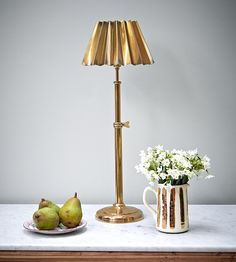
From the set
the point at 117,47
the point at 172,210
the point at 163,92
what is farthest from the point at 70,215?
the point at 163,92

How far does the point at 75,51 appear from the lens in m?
2.19

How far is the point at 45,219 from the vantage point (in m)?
1.72

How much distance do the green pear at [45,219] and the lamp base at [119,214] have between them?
0.24m

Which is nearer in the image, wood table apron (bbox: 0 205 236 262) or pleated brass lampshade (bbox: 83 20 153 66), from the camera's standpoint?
wood table apron (bbox: 0 205 236 262)

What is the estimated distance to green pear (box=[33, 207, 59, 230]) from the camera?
1724 millimetres

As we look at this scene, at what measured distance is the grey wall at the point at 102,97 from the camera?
2170 millimetres

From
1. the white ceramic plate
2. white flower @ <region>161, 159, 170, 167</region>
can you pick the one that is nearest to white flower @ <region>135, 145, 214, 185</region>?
white flower @ <region>161, 159, 170, 167</region>

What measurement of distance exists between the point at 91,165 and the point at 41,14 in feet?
2.34

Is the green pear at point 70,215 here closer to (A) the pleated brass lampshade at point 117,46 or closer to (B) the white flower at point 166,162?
(B) the white flower at point 166,162

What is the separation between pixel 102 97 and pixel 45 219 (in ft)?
2.26

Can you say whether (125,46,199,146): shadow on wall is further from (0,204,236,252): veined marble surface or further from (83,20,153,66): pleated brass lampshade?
(0,204,236,252): veined marble surface

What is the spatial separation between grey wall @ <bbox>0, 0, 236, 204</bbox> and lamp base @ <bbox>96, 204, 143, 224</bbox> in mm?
248

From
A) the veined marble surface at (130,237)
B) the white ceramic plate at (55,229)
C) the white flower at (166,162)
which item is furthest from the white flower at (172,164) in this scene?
the white ceramic plate at (55,229)

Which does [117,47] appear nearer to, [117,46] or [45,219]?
[117,46]
